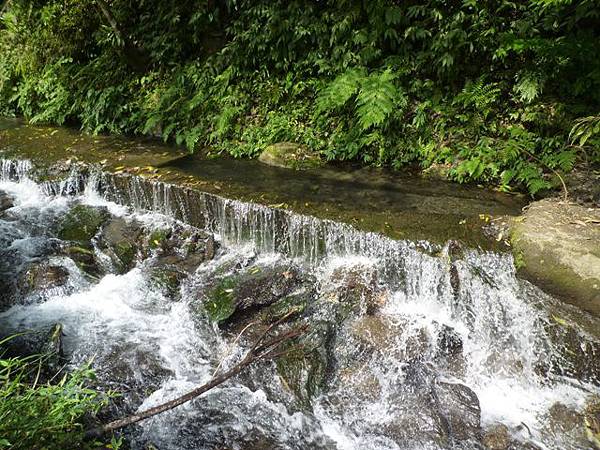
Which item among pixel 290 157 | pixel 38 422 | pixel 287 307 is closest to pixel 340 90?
pixel 290 157

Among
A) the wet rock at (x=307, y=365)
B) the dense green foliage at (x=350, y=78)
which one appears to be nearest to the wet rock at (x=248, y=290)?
the wet rock at (x=307, y=365)

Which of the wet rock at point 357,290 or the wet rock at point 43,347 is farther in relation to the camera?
the wet rock at point 357,290

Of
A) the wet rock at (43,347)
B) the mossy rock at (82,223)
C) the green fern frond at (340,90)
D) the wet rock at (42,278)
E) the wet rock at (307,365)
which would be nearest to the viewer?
the wet rock at (307,365)

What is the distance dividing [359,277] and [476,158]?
8.39 feet

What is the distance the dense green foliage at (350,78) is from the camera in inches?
237

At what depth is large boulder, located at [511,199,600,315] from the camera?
13.9 feet

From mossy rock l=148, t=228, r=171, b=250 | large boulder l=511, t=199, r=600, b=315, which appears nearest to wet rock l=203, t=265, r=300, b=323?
mossy rock l=148, t=228, r=171, b=250

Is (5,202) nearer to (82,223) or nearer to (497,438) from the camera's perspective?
(82,223)

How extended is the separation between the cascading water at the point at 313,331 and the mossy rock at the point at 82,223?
109mm

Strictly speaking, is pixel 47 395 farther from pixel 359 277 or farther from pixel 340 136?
pixel 340 136

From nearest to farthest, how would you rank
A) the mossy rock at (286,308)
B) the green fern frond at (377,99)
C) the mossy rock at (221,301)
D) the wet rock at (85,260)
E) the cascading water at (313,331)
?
the cascading water at (313,331)
the mossy rock at (286,308)
the mossy rock at (221,301)
the wet rock at (85,260)
the green fern frond at (377,99)

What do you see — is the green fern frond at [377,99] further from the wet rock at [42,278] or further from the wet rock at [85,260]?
the wet rock at [42,278]

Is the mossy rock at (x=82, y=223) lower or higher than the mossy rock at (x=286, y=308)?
higher

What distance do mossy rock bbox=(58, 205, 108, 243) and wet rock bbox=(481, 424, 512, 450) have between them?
17.1 ft
